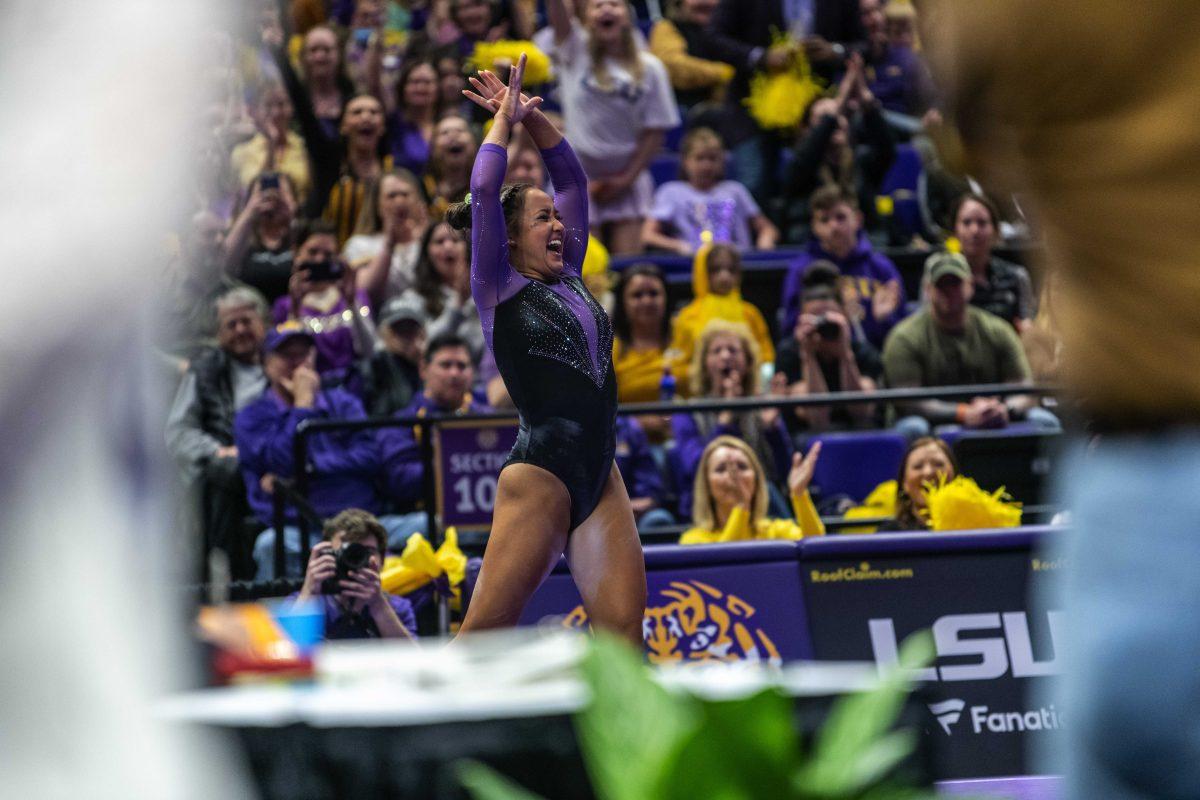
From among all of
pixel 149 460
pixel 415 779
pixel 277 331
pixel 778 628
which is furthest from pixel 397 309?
pixel 149 460

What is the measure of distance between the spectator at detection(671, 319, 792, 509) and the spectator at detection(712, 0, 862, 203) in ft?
11.6

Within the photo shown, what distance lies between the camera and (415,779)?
241cm

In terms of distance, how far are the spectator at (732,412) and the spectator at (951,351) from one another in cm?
91

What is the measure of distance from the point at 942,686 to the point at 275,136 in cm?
682

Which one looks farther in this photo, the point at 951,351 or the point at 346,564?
the point at 951,351

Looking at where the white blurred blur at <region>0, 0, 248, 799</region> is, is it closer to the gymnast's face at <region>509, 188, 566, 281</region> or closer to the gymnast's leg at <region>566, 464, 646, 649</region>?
the gymnast's leg at <region>566, 464, 646, 649</region>

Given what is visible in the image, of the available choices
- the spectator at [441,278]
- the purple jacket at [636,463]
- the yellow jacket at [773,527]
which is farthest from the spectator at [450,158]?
the yellow jacket at [773,527]

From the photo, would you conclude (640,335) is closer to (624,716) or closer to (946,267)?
(946,267)

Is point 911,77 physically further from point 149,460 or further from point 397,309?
point 149,460

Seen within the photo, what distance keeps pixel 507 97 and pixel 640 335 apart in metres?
4.02

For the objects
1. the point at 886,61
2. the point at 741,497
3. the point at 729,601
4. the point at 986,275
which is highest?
the point at 886,61

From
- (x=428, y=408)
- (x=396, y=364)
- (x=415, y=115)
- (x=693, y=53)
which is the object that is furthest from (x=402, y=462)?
(x=693, y=53)

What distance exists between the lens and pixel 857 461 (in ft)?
29.0

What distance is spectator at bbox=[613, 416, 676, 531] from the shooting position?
858cm
